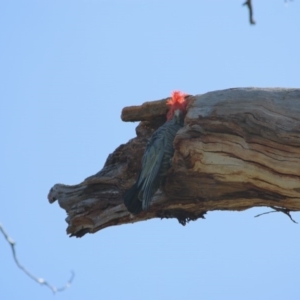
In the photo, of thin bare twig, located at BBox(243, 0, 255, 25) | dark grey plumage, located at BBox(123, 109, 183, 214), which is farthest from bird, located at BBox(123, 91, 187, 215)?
thin bare twig, located at BBox(243, 0, 255, 25)

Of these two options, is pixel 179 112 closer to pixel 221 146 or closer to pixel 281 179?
pixel 221 146

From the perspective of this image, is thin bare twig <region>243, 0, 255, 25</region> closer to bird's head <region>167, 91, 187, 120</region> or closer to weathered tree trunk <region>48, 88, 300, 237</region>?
weathered tree trunk <region>48, 88, 300, 237</region>

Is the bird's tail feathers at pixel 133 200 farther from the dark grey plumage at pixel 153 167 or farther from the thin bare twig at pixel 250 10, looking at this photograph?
the thin bare twig at pixel 250 10

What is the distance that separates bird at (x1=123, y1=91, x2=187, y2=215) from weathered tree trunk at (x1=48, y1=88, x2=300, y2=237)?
0.10 meters

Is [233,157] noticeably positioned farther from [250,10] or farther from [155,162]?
[250,10]

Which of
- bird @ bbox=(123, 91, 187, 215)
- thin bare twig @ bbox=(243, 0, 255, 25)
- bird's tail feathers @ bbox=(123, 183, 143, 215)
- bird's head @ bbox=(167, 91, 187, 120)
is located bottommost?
bird's tail feathers @ bbox=(123, 183, 143, 215)

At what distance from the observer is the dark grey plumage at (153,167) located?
710 cm

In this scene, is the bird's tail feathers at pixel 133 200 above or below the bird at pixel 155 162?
below

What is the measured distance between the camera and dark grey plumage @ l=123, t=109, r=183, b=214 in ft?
23.3

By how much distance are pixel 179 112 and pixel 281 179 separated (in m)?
1.11

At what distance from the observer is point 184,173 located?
697cm

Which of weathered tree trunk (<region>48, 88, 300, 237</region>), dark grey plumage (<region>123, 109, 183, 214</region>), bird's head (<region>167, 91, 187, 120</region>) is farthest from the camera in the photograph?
bird's head (<region>167, 91, 187, 120</region>)

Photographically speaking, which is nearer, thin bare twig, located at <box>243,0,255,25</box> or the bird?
thin bare twig, located at <box>243,0,255,25</box>

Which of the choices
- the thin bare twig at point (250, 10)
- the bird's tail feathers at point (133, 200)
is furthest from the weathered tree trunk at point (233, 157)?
the thin bare twig at point (250, 10)
